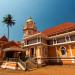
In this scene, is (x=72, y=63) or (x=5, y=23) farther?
(x=5, y=23)

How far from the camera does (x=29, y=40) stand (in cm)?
3141

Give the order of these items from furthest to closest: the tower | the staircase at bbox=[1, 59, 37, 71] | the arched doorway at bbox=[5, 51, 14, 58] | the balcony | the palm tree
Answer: the palm tree
the tower
the arched doorway at bbox=[5, 51, 14, 58]
the balcony
the staircase at bbox=[1, 59, 37, 71]

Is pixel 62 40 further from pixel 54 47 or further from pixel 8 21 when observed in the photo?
pixel 8 21

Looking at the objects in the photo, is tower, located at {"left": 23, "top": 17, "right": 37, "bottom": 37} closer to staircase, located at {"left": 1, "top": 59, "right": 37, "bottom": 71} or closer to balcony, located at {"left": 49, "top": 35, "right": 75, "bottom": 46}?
balcony, located at {"left": 49, "top": 35, "right": 75, "bottom": 46}

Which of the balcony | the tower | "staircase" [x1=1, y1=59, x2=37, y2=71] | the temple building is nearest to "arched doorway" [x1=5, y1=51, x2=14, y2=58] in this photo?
the temple building

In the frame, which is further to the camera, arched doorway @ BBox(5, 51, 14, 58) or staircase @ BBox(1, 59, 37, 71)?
arched doorway @ BBox(5, 51, 14, 58)

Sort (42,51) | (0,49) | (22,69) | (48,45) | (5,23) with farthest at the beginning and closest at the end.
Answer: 1. (5,23)
2. (0,49)
3. (48,45)
4. (42,51)
5. (22,69)

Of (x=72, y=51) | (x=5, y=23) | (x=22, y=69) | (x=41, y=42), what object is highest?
(x=5, y=23)

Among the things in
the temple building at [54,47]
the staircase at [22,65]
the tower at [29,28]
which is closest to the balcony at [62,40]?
the temple building at [54,47]

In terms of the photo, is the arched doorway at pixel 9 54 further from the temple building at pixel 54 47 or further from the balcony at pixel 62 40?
the balcony at pixel 62 40

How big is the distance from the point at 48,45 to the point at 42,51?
3.14m

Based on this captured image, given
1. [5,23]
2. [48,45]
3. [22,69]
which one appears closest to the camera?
[22,69]

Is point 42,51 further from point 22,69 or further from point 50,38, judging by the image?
point 22,69

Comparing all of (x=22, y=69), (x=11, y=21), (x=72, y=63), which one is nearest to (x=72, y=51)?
(x=72, y=63)
